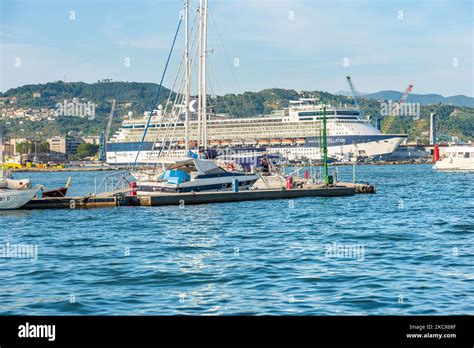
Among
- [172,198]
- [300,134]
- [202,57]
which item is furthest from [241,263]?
[300,134]

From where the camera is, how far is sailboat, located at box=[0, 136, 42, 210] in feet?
117

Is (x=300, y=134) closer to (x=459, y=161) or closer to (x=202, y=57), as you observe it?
(x=459, y=161)

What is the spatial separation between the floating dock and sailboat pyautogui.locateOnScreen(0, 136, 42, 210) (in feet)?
2.16

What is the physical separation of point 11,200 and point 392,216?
19.3m

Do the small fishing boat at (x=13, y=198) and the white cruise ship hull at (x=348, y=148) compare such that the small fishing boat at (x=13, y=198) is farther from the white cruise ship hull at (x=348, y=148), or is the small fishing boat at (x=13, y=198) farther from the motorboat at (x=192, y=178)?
the white cruise ship hull at (x=348, y=148)

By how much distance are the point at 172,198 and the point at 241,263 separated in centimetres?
2311

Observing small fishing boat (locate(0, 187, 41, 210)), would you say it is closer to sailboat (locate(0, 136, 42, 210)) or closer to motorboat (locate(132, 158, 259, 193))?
sailboat (locate(0, 136, 42, 210))

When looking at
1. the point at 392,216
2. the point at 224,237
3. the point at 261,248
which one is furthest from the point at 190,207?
the point at 261,248

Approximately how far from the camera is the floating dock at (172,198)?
38062mm

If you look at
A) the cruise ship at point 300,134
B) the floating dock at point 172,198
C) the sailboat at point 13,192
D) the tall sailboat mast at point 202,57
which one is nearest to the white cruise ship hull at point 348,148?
the cruise ship at point 300,134

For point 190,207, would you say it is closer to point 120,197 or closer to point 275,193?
point 120,197

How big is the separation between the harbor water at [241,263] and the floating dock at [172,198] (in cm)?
428

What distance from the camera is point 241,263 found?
1691 cm

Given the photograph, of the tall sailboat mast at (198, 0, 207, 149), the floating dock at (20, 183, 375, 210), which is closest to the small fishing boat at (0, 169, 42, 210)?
the floating dock at (20, 183, 375, 210)
